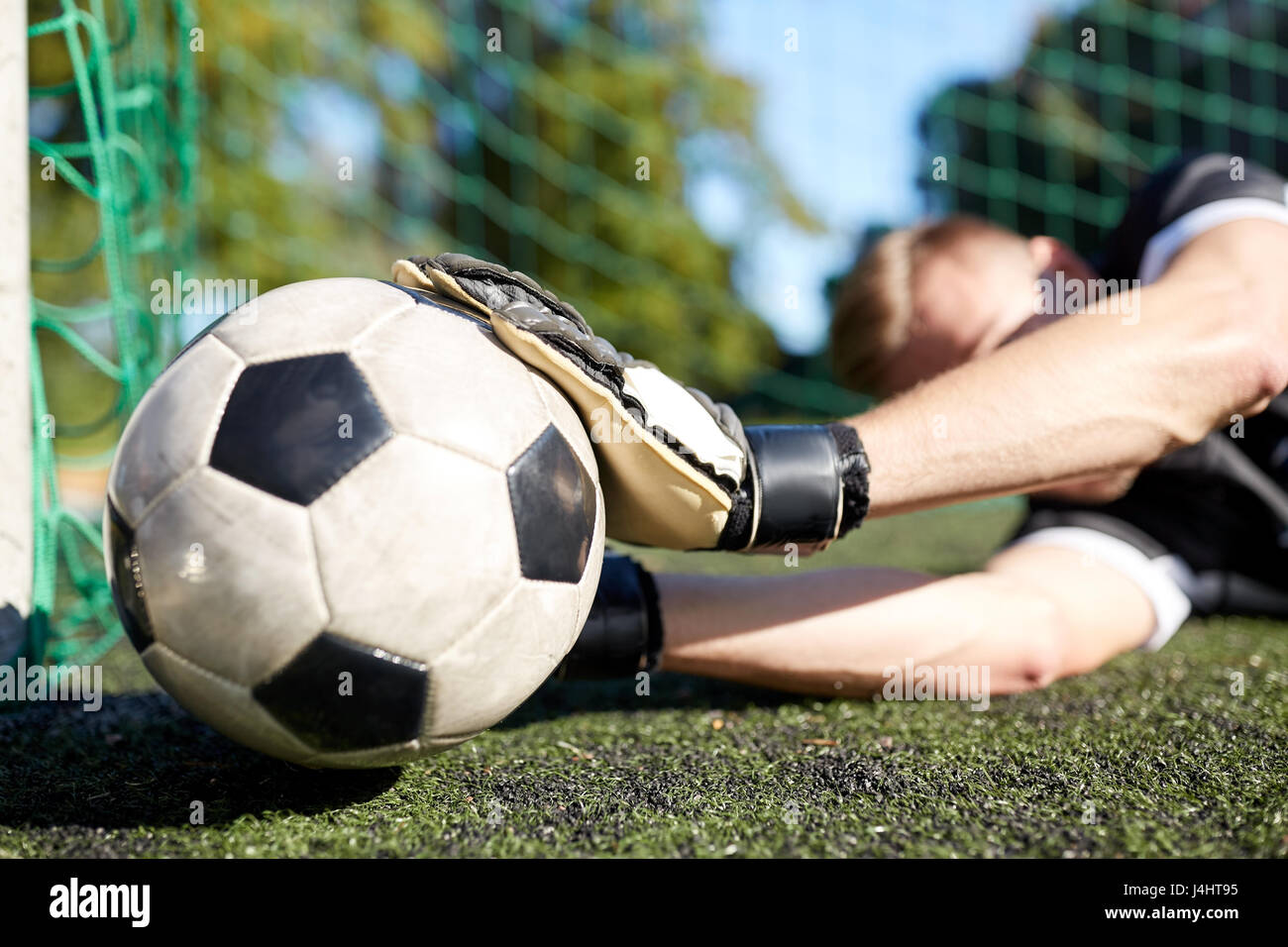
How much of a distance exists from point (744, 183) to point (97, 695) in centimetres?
1560

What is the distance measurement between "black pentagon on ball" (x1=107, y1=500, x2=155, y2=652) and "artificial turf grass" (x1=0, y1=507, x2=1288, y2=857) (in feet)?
0.83

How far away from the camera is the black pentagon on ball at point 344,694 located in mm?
1078

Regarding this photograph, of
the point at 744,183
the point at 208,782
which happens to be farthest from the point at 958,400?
the point at 744,183

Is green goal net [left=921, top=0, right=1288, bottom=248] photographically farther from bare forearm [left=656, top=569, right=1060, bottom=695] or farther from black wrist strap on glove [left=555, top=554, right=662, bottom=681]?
black wrist strap on glove [left=555, top=554, right=662, bottom=681]

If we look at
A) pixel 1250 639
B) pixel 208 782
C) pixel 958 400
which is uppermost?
pixel 958 400

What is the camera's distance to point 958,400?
4.78ft

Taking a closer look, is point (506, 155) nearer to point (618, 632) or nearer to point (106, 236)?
point (106, 236)

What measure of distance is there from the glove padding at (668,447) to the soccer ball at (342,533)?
9cm

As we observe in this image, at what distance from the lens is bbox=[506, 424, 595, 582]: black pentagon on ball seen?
1.15 m

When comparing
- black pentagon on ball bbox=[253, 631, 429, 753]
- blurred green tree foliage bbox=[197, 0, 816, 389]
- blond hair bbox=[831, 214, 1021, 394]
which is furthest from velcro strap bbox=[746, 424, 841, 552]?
blurred green tree foliage bbox=[197, 0, 816, 389]

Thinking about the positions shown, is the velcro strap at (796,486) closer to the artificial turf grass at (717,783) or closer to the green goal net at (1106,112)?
the artificial turf grass at (717,783)

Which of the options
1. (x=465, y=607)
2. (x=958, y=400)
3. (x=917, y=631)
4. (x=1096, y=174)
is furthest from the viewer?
(x=1096, y=174)
